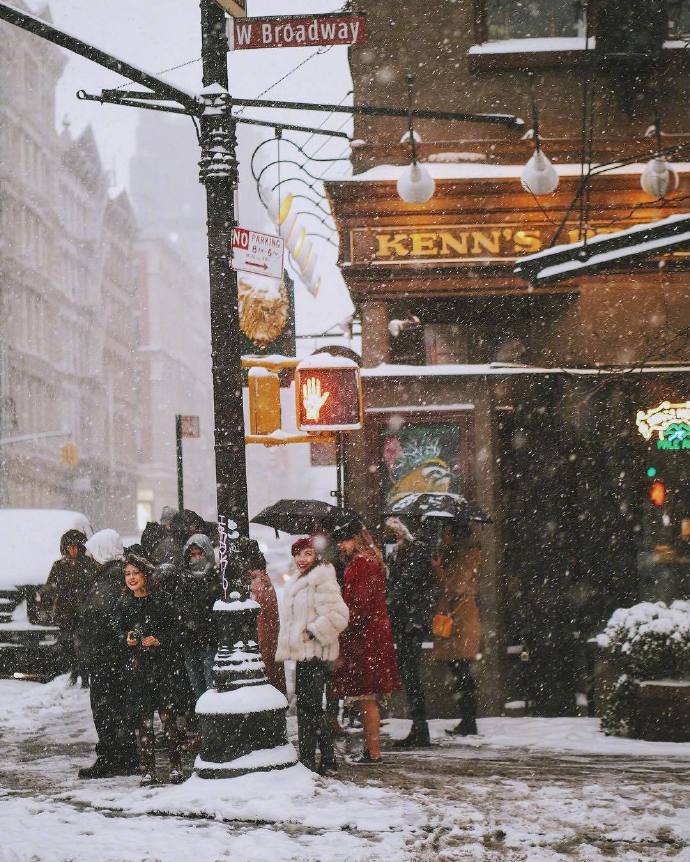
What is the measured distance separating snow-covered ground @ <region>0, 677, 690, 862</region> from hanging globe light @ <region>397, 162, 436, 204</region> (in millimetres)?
6000

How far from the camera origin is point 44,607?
13.7 metres

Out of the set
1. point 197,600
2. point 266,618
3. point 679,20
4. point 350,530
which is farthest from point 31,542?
point 679,20

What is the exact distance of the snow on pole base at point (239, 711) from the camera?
7.95m

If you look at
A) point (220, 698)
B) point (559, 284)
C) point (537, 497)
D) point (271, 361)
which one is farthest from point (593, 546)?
point (220, 698)

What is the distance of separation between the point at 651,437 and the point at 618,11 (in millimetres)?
5009

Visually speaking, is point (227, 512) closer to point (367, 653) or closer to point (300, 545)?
point (300, 545)

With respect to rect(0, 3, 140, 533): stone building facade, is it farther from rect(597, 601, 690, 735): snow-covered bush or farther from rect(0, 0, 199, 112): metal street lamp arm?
rect(0, 0, 199, 112): metal street lamp arm

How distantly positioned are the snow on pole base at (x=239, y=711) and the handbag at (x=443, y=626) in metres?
2.33

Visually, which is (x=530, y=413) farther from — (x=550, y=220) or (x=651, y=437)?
(x=550, y=220)

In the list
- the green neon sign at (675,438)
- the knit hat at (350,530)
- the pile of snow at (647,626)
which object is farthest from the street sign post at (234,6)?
the green neon sign at (675,438)

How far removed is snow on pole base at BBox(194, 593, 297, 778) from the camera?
313 inches

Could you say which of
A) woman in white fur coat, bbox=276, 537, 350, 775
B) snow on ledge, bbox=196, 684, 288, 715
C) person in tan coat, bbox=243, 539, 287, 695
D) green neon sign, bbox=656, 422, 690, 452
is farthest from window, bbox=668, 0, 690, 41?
snow on ledge, bbox=196, 684, 288, 715

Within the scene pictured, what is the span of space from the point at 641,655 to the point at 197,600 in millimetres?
3883

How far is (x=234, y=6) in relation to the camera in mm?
8578
